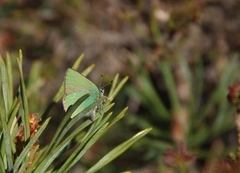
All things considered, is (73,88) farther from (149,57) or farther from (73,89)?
(149,57)

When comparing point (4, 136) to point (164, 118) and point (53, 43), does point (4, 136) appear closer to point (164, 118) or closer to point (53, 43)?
point (164, 118)

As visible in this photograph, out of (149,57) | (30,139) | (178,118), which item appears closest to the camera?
(30,139)

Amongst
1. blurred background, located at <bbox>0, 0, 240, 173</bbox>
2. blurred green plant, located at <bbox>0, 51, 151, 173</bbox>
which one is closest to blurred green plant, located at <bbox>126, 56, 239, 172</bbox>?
blurred background, located at <bbox>0, 0, 240, 173</bbox>

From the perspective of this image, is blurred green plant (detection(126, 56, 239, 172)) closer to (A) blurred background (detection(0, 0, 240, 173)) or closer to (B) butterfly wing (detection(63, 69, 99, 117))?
(A) blurred background (detection(0, 0, 240, 173))

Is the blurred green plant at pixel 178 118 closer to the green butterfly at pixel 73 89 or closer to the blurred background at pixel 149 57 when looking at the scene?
the blurred background at pixel 149 57

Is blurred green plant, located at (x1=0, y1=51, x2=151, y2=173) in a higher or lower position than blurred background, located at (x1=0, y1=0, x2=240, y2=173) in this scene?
higher

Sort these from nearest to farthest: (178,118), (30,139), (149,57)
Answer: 1. (30,139)
2. (178,118)
3. (149,57)

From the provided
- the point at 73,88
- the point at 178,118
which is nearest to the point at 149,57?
the point at 178,118

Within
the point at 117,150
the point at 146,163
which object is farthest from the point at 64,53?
the point at 117,150
